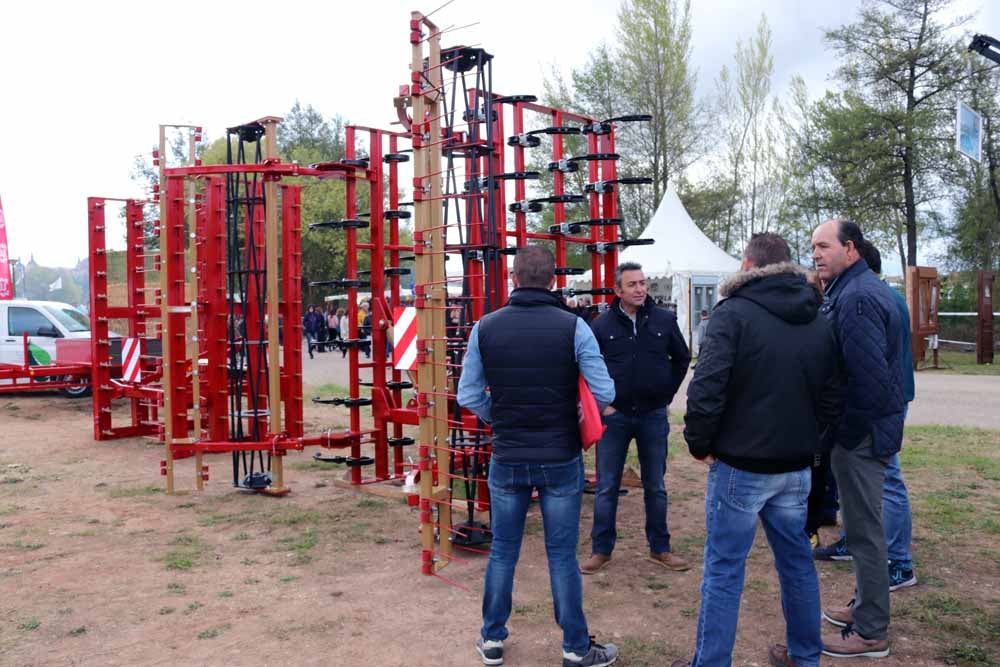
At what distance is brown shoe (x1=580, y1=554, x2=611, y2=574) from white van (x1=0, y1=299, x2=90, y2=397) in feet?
41.6

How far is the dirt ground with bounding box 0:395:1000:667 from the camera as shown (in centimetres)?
406

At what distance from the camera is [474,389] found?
379cm

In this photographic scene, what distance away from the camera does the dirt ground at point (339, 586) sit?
4.06 m

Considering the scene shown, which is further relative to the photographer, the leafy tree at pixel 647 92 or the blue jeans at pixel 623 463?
the leafy tree at pixel 647 92

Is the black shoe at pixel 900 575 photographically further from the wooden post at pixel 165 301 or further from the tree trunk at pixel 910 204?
the tree trunk at pixel 910 204

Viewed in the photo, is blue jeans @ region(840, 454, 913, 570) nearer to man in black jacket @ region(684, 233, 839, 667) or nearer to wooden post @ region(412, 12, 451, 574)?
man in black jacket @ region(684, 233, 839, 667)

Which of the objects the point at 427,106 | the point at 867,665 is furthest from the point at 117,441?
the point at 867,665

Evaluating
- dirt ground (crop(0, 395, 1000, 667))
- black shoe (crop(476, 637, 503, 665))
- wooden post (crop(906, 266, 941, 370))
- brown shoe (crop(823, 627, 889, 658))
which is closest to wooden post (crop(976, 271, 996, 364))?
wooden post (crop(906, 266, 941, 370))

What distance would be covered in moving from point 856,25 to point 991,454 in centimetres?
2063

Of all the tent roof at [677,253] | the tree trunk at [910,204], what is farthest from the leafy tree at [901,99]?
the tent roof at [677,253]

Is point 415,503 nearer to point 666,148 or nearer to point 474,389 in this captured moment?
point 474,389

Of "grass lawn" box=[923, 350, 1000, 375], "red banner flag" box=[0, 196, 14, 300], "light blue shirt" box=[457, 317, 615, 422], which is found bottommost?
"grass lawn" box=[923, 350, 1000, 375]

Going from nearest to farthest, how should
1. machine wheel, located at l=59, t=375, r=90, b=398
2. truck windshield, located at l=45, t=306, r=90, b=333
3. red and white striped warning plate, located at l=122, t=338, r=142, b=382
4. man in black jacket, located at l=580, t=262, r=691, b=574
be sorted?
1. man in black jacket, located at l=580, t=262, r=691, b=574
2. red and white striped warning plate, located at l=122, t=338, r=142, b=382
3. machine wheel, located at l=59, t=375, r=90, b=398
4. truck windshield, located at l=45, t=306, r=90, b=333

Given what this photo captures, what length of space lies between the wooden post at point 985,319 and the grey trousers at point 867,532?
16496mm
